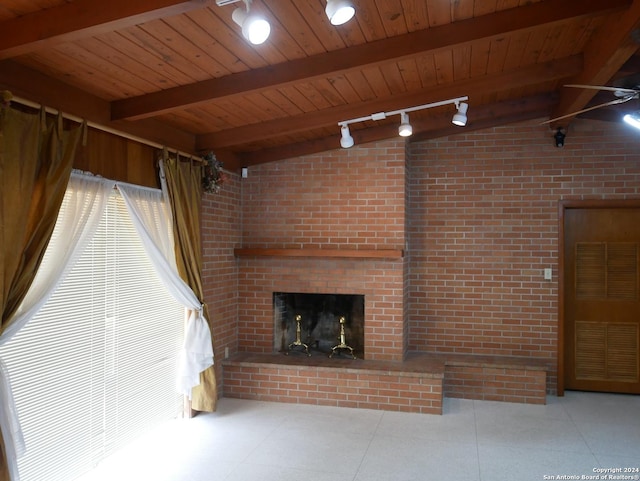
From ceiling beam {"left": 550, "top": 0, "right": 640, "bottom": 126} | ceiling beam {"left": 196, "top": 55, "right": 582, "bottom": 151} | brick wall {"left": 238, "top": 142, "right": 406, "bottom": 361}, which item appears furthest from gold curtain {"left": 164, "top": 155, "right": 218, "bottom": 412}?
ceiling beam {"left": 550, "top": 0, "right": 640, "bottom": 126}

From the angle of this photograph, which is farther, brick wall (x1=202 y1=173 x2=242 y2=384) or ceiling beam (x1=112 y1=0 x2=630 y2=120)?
brick wall (x1=202 y1=173 x2=242 y2=384)

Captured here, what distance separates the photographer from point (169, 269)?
3879 millimetres

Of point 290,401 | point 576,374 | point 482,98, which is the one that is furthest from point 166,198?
point 576,374

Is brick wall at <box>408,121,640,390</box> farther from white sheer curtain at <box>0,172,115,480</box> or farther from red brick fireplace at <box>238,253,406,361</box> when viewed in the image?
white sheer curtain at <box>0,172,115,480</box>

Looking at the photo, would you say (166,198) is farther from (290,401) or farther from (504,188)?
(504,188)

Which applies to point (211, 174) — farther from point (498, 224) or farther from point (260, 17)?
point (498, 224)

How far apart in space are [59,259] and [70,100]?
96cm

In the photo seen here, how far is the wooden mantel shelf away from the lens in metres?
4.85

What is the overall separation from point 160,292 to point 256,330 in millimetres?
1450

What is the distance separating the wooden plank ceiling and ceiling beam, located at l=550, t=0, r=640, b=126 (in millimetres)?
11

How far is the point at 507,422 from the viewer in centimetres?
433

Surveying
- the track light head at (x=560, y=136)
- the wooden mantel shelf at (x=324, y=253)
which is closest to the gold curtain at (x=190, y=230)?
the wooden mantel shelf at (x=324, y=253)

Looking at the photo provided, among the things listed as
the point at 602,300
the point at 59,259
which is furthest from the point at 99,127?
the point at 602,300

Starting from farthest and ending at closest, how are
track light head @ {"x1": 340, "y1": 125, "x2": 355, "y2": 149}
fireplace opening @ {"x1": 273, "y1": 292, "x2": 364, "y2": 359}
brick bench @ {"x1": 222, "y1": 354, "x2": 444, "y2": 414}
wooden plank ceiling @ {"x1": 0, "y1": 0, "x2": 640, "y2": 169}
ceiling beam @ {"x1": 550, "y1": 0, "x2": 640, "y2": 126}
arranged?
fireplace opening @ {"x1": 273, "y1": 292, "x2": 364, "y2": 359} → brick bench @ {"x1": 222, "y1": 354, "x2": 444, "y2": 414} → track light head @ {"x1": 340, "y1": 125, "x2": 355, "y2": 149} → ceiling beam @ {"x1": 550, "y1": 0, "x2": 640, "y2": 126} → wooden plank ceiling @ {"x1": 0, "y1": 0, "x2": 640, "y2": 169}
